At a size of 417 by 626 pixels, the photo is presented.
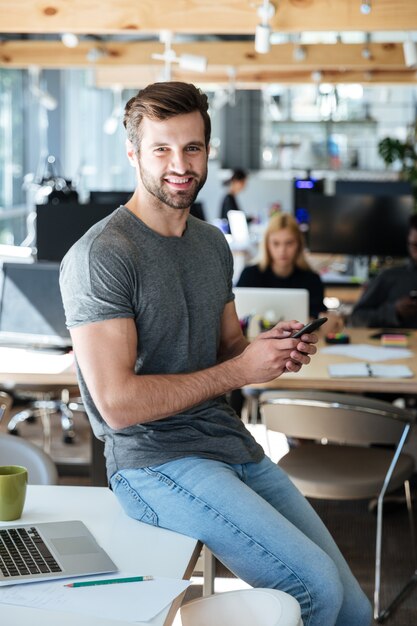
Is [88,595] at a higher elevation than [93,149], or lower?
lower

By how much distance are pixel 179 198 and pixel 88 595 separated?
0.90m

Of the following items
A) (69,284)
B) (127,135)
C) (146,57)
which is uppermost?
(146,57)

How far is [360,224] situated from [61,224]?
193 centimetres

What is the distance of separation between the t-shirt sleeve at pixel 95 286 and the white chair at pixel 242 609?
2.03 ft

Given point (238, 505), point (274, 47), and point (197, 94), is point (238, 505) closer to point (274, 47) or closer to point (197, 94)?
point (197, 94)

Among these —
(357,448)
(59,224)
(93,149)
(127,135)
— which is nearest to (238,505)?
(127,135)

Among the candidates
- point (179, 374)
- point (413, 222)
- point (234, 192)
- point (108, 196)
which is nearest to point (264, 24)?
point (413, 222)

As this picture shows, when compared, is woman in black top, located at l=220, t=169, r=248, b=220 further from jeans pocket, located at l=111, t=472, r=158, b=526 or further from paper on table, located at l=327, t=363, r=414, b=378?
jeans pocket, located at l=111, t=472, r=158, b=526

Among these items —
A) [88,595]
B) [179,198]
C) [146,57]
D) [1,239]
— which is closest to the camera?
[88,595]

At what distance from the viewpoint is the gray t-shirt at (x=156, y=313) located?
207 centimetres

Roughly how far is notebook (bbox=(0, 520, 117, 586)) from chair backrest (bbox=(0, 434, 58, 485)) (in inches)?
22.1

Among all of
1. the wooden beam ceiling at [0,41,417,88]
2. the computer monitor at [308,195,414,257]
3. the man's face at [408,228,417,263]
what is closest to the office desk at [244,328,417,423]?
the man's face at [408,228,417,263]

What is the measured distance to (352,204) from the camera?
19.7 feet

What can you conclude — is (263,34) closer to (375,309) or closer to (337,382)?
(375,309)
